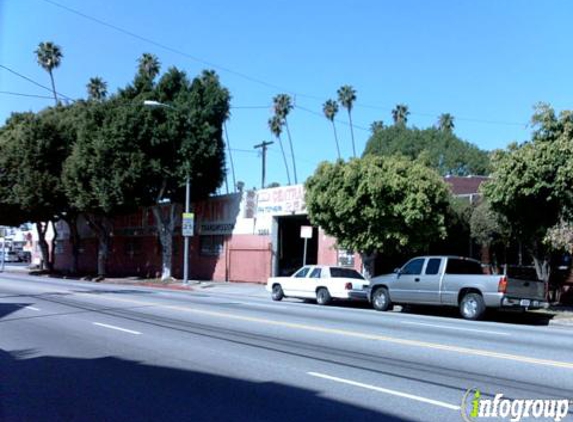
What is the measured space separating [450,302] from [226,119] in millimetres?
22198

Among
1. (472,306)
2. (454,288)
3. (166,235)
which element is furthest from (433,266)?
(166,235)

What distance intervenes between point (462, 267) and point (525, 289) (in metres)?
2.11

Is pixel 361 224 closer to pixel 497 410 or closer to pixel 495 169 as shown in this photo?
pixel 495 169

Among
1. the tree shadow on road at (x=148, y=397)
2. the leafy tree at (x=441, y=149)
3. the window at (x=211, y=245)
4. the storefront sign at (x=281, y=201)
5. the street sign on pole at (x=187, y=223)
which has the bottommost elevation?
the tree shadow on road at (x=148, y=397)

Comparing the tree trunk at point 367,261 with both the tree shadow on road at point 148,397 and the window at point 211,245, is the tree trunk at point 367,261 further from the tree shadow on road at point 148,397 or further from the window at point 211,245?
the tree shadow on road at point 148,397

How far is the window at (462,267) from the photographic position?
19.5m

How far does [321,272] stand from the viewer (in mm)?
23766

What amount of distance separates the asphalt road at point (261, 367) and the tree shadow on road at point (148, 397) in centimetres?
2

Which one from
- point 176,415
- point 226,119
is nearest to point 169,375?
point 176,415

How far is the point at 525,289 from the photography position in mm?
18047

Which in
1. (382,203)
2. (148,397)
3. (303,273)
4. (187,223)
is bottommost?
(148,397)

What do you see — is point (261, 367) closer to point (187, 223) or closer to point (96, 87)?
point (187, 223)

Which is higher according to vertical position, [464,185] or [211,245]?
[464,185]

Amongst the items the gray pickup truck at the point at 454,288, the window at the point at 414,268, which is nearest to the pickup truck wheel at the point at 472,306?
the gray pickup truck at the point at 454,288
